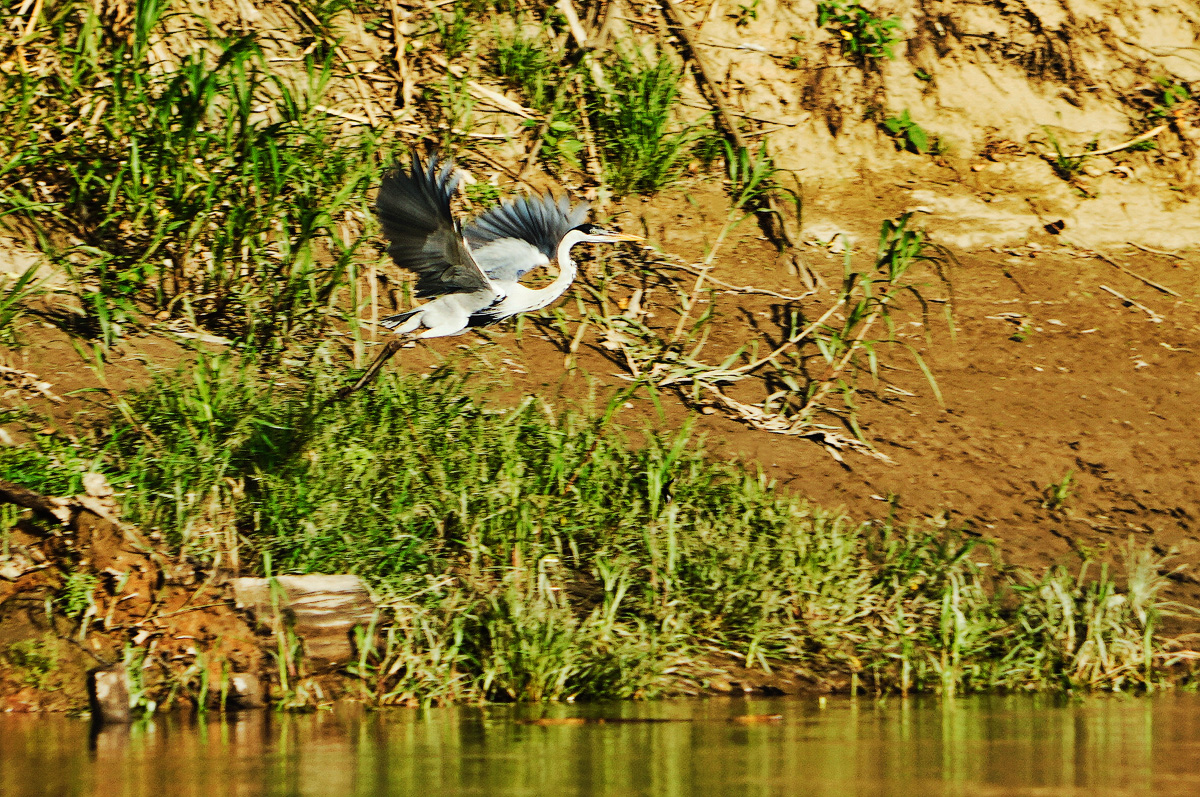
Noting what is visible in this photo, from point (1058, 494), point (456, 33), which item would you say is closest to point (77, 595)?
point (1058, 494)

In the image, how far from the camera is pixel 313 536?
4.15 metres

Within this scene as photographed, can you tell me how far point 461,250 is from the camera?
435 cm

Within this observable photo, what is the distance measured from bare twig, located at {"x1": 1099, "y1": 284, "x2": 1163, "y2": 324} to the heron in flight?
3171mm

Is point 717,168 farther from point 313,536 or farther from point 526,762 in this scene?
point 526,762

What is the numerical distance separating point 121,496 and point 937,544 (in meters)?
2.86

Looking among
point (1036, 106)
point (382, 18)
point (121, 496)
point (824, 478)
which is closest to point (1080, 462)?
point (824, 478)

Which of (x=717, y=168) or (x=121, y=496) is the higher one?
(x=717, y=168)

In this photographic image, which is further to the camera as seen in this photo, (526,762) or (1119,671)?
(1119,671)

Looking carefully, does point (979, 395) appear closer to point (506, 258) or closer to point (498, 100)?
point (506, 258)

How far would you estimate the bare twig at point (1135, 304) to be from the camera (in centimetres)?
665

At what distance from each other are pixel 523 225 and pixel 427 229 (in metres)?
0.93

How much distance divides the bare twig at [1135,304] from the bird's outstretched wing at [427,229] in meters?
3.95

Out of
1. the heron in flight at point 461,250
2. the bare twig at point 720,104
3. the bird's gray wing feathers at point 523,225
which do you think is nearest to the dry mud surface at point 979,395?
the bare twig at point 720,104

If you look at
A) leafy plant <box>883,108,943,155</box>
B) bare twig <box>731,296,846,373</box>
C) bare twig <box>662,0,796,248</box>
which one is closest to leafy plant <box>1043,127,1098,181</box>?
leafy plant <box>883,108,943,155</box>
